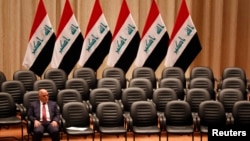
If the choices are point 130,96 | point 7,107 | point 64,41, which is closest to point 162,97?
point 130,96

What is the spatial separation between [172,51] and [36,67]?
3433 mm

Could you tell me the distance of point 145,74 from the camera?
14094 mm

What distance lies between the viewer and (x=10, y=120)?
1175 centimetres

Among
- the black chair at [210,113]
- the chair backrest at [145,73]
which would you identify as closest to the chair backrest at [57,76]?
the chair backrest at [145,73]

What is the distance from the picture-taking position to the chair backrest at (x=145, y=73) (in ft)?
46.1

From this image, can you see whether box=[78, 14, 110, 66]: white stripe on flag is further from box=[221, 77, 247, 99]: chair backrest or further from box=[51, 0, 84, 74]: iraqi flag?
box=[221, 77, 247, 99]: chair backrest

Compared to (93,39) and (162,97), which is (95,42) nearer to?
(93,39)

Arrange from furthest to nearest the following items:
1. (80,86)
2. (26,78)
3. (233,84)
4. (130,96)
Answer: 1. (233,84)
2. (26,78)
3. (80,86)
4. (130,96)

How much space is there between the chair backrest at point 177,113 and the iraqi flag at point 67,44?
3477 millimetres

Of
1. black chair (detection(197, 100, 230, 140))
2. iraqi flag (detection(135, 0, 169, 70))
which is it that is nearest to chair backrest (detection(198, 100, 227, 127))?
black chair (detection(197, 100, 230, 140))

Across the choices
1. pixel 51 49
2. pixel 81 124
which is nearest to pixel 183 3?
pixel 51 49

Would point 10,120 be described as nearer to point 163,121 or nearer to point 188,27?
point 163,121

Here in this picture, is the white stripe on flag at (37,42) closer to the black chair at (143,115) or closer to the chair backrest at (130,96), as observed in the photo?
the chair backrest at (130,96)

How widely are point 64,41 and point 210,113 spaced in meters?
4.31
